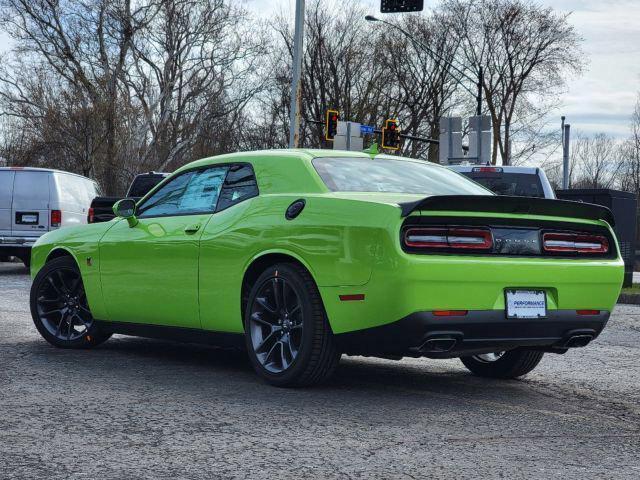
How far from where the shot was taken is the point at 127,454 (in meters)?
4.46

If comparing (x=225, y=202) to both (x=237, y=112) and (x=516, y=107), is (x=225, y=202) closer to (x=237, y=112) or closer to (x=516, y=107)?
(x=237, y=112)

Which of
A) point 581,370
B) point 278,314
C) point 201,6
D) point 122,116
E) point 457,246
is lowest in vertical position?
point 581,370

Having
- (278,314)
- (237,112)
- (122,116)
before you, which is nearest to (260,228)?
(278,314)

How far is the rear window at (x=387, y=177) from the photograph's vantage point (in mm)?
6434

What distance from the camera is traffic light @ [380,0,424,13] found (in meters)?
18.8

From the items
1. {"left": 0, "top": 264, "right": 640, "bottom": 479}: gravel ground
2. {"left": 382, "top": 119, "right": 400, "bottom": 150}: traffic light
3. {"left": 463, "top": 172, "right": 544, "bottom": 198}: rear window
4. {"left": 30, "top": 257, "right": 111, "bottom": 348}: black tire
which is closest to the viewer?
{"left": 0, "top": 264, "right": 640, "bottom": 479}: gravel ground

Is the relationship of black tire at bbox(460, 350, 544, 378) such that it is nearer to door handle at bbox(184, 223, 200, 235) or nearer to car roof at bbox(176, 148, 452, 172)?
car roof at bbox(176, 148, 452, 172)

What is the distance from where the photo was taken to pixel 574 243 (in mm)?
6207

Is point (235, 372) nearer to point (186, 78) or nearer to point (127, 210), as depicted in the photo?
point (127, 210)

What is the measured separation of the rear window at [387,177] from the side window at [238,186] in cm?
47

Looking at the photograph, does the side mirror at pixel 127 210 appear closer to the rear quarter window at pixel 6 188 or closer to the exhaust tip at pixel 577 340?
the exhaust tip at pixel 577 340

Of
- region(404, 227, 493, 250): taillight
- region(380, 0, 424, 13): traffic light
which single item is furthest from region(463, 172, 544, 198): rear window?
region(404, 227, 493, 250): taillight

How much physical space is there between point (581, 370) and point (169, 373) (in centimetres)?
298

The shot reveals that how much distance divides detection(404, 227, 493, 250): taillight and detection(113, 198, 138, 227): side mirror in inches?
104
